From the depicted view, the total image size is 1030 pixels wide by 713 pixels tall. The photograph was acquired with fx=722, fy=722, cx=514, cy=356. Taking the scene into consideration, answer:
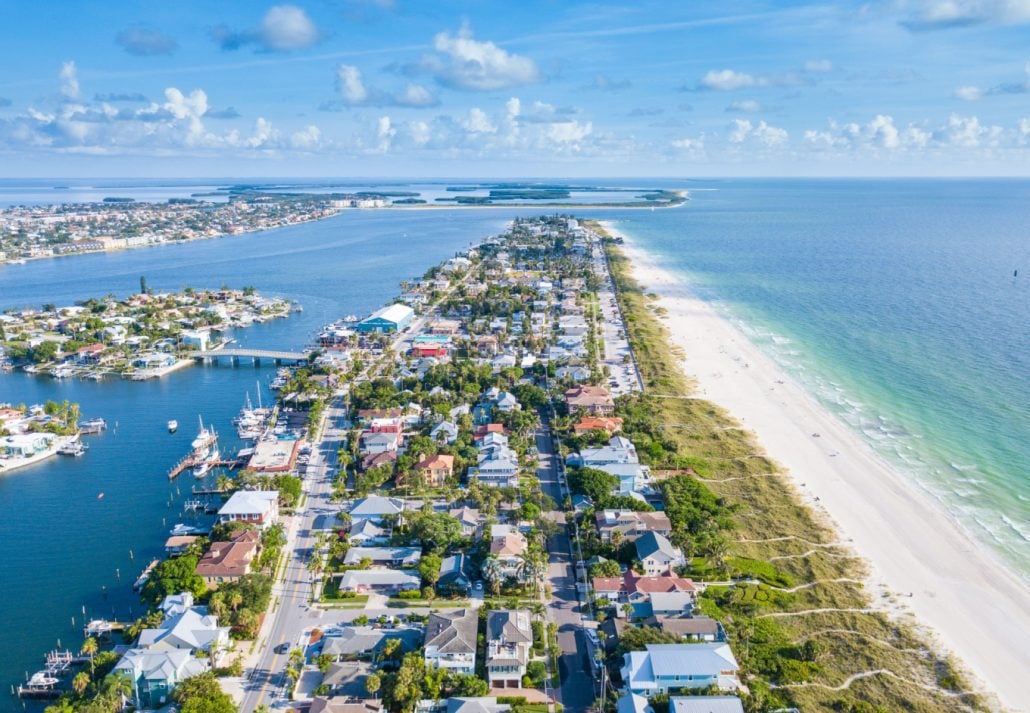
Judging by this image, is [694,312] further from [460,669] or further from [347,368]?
[460,669]

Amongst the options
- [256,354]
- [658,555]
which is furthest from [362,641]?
[256,354]

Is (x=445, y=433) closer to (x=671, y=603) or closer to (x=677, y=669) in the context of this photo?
(x=671, y=603)

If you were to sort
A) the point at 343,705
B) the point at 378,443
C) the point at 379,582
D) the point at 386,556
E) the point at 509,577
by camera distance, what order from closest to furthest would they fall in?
the point at 343,705 → the point at 509,577 → the point at 379,582 → the point at 386,556 → the point at 378,443

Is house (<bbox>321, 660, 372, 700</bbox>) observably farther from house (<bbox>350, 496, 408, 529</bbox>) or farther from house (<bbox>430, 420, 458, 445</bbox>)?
house (<bbox>430, 420, 458, 445</bbox>)

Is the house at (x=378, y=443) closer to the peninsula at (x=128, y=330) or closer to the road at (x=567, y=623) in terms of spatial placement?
the road at (x=567, y=623)

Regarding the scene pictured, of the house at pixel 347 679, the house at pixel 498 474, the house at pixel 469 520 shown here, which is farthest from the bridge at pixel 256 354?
the house at pixel 347 679

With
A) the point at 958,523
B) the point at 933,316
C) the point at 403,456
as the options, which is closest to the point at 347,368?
the point at 403,456

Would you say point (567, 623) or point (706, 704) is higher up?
point (706, 704)
